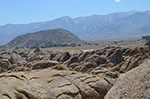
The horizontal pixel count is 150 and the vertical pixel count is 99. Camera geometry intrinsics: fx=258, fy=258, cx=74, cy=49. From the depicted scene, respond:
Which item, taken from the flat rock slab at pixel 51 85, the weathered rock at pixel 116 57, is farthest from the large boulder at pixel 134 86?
the weathered rock at pixel 116 57

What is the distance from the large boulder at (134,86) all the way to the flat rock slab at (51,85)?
3.65 metres

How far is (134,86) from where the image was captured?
12.6 m

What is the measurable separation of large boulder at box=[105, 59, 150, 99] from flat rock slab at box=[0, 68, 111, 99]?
3.65m

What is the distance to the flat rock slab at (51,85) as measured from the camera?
49.4 ft

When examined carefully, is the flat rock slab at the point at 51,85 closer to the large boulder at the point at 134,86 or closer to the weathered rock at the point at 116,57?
the large boulder at the point at 134,86

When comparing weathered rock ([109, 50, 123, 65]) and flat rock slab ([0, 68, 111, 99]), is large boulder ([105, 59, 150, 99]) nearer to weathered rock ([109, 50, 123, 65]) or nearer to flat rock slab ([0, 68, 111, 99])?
flat rock slab ([0, 68, 111, 99])

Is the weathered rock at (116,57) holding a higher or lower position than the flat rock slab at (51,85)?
lower

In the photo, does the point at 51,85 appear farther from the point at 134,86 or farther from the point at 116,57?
the point at 116,57

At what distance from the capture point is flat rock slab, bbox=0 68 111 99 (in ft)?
49.4

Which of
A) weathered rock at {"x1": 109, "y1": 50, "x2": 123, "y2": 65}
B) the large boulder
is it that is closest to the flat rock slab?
the large boulder

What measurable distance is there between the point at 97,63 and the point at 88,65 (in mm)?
6569

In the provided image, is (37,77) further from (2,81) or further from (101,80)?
(101,80)

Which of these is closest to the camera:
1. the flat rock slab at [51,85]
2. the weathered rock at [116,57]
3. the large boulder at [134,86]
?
the large boulder at [134,86]

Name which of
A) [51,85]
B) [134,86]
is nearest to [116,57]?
[51,85]
